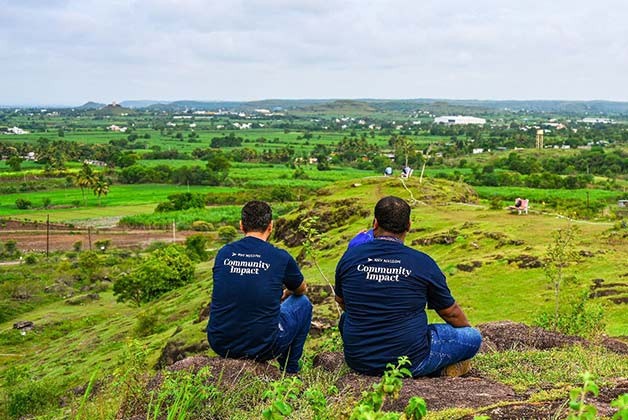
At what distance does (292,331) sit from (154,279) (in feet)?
101

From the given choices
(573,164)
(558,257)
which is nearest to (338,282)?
(558,257)

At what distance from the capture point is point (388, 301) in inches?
237

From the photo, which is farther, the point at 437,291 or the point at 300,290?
the point at 300,290

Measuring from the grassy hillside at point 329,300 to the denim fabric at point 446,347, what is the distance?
0.50m

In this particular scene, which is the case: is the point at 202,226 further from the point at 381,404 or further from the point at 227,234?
the point at 381,404

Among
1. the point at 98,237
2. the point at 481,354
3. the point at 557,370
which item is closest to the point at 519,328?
the point at 481,354

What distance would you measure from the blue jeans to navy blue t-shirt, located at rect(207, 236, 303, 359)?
18 cm

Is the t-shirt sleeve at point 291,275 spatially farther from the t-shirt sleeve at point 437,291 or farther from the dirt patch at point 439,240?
the dirt patch at point 439,240

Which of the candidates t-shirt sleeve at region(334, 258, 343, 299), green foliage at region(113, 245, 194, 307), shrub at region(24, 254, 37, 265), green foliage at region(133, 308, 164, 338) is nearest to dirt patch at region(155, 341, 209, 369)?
green foliage at region(133, 308, 164, 338)

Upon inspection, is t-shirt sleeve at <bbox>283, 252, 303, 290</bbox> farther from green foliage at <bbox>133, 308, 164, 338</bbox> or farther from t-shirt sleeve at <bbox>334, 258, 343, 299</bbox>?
green foliage at <bbox>133, 308, 164, 338</bbox>

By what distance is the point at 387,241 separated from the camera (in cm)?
621

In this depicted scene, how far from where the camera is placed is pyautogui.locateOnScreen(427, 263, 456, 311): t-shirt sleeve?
6066 mm

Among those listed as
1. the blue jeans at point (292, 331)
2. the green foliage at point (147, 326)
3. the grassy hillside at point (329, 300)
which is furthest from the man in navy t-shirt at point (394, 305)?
the green foliage at point (147, 326)

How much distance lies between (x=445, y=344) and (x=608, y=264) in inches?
598
